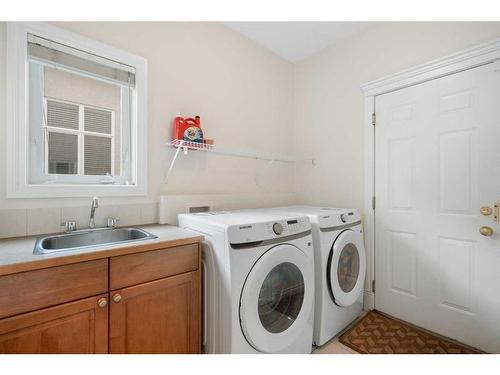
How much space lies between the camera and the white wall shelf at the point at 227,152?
1.85 metres

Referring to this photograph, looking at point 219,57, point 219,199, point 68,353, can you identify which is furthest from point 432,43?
A: point 68,353

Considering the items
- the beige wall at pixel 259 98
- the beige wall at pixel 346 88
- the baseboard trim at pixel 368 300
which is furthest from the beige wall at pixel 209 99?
the baseboard trim at pixel 368 300

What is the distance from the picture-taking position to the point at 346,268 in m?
1.89

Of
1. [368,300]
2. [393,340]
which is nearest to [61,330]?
[393,340]

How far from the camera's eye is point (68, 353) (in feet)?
3.36

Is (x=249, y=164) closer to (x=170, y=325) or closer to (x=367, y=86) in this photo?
(x=367, y=86)

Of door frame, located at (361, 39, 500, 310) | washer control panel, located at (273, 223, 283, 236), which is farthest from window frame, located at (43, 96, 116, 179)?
door frame, located at (361, 39, 500, 310)

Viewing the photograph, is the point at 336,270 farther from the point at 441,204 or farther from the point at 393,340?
the point at 441,204

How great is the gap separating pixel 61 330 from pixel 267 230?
3.31ft

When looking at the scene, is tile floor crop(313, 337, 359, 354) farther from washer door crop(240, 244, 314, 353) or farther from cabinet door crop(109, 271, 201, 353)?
cabinet door crop(109, 271, 201, 353)

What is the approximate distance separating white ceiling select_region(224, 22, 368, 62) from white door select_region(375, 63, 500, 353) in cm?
76

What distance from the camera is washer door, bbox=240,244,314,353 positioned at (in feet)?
4.19

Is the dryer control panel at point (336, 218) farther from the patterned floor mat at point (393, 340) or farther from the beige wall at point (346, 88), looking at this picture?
the patterned floor mat at point (393, 340)

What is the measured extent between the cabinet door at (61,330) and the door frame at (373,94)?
2.03 m
